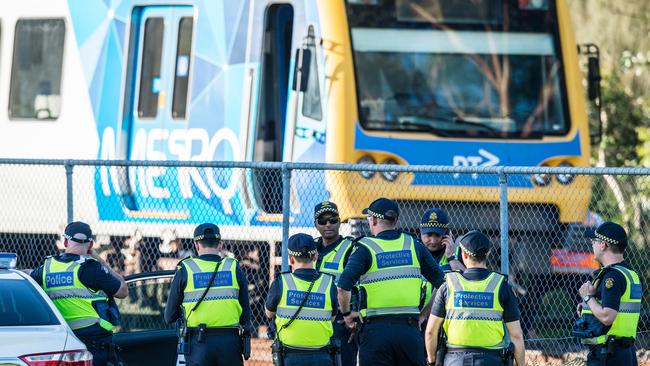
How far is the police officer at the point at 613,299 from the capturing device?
8820 millimetres

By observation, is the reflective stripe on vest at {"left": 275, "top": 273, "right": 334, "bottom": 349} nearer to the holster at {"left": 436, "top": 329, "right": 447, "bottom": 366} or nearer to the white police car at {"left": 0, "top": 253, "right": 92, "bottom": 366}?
the holster at {"left": 436, "top": 329, "right": 447, "bottom": 366}

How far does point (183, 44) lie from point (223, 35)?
59cm

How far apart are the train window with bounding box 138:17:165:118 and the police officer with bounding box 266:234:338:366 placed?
5.23m

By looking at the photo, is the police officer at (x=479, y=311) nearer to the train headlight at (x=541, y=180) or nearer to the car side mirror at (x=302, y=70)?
the car side mirror at (x=302, y=70)

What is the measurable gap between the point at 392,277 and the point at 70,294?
7.22 ft

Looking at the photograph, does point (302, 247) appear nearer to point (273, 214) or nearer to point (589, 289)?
point (589, 289)

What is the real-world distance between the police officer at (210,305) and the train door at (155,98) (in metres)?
4.06

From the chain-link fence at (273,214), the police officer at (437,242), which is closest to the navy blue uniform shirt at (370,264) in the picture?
the police officer at (437,242)

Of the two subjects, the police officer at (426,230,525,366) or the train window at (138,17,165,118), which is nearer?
the police officer at (426,230,525,366)

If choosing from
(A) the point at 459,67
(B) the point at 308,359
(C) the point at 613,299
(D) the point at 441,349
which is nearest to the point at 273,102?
(A) the point at 459,67

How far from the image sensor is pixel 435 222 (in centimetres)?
987

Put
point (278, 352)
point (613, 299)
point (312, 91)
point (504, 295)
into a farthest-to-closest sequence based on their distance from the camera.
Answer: point (312, 91), point (278, 352), point (613, 299), point (504, 295)

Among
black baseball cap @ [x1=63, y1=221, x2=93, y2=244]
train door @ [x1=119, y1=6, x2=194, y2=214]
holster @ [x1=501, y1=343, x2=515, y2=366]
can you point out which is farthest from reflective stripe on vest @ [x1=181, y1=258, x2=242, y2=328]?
train door @ [x1=119, y1=6, x2=194, y2=214]

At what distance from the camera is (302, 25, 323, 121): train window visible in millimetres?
12586
